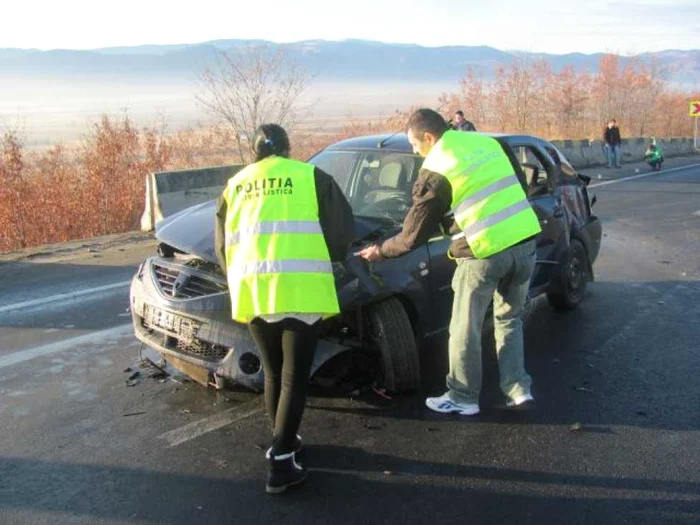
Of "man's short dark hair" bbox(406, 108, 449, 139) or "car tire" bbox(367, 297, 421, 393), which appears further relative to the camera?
"car tire" bbox(367, 297, 421, 393)

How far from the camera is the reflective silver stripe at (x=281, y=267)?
3.40 meters

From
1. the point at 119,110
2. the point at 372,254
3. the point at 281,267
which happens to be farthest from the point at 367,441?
the point at 119,110

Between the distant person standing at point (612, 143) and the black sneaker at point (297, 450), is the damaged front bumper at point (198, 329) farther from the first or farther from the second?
the distant person standing at point (612, 143)

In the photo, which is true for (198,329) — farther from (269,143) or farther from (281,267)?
(269,143)

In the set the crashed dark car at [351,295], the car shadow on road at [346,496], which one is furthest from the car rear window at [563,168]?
the car shadow on road at [346,496]

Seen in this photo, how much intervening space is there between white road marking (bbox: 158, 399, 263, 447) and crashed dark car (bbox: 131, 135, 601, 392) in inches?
8.6

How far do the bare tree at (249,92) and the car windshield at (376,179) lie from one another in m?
10.8

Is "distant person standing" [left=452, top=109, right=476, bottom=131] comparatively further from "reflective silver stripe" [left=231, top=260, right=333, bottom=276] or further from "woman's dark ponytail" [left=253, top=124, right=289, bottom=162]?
"reflective silver stripe" [left=231, top=260, right=333, bottom=276]

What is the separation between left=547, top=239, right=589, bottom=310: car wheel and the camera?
6539 millimetres

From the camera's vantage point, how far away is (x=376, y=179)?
17.7 ft

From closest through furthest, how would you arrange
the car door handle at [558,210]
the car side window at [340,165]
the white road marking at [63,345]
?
the white road marking at [63,345] < the car side window at [340,165] < the car door handle at [558,210]

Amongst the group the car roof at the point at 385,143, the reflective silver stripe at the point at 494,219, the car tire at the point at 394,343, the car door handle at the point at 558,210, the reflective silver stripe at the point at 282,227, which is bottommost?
the car tire at the point at 394,343

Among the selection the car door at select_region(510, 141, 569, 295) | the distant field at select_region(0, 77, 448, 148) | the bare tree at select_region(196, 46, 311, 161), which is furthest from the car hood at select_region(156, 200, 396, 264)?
the distant field at select_region(0, 77, 448, 148)

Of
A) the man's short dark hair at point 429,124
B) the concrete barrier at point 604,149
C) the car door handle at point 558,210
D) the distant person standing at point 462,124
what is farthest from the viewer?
the concrete barrier at point 604,149
